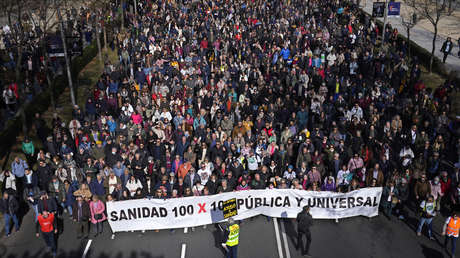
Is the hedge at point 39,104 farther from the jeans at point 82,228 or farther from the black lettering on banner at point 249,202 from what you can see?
the black lettering on banner at point 249,202

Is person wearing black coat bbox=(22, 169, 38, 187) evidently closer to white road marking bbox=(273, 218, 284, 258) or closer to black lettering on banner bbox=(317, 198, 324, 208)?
white road marking bbox=(273, 218, 284, 258)

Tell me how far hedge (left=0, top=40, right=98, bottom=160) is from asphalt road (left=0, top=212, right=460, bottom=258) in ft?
19.8

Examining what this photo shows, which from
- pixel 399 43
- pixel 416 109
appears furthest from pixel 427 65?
pixel 416 109

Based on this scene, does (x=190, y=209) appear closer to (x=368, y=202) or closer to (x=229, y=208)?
(x=229, y=208)

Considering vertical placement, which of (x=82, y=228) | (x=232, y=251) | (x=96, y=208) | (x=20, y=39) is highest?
(x=20, y=39)

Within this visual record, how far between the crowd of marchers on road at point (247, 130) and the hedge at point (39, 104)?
1392 mm

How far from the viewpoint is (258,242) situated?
1347cm

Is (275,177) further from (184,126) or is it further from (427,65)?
(427,65)

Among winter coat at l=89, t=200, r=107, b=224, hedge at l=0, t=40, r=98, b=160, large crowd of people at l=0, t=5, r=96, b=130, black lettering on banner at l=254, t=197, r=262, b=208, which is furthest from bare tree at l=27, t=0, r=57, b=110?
black lettering on banner at l=254, t=197, r=262, b=208

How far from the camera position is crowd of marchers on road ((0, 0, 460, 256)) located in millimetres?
14219

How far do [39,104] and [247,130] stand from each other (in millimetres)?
11704

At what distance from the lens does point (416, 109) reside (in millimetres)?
18453

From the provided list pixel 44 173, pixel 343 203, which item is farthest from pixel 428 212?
pixel 44 173

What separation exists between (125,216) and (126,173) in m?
1.47
